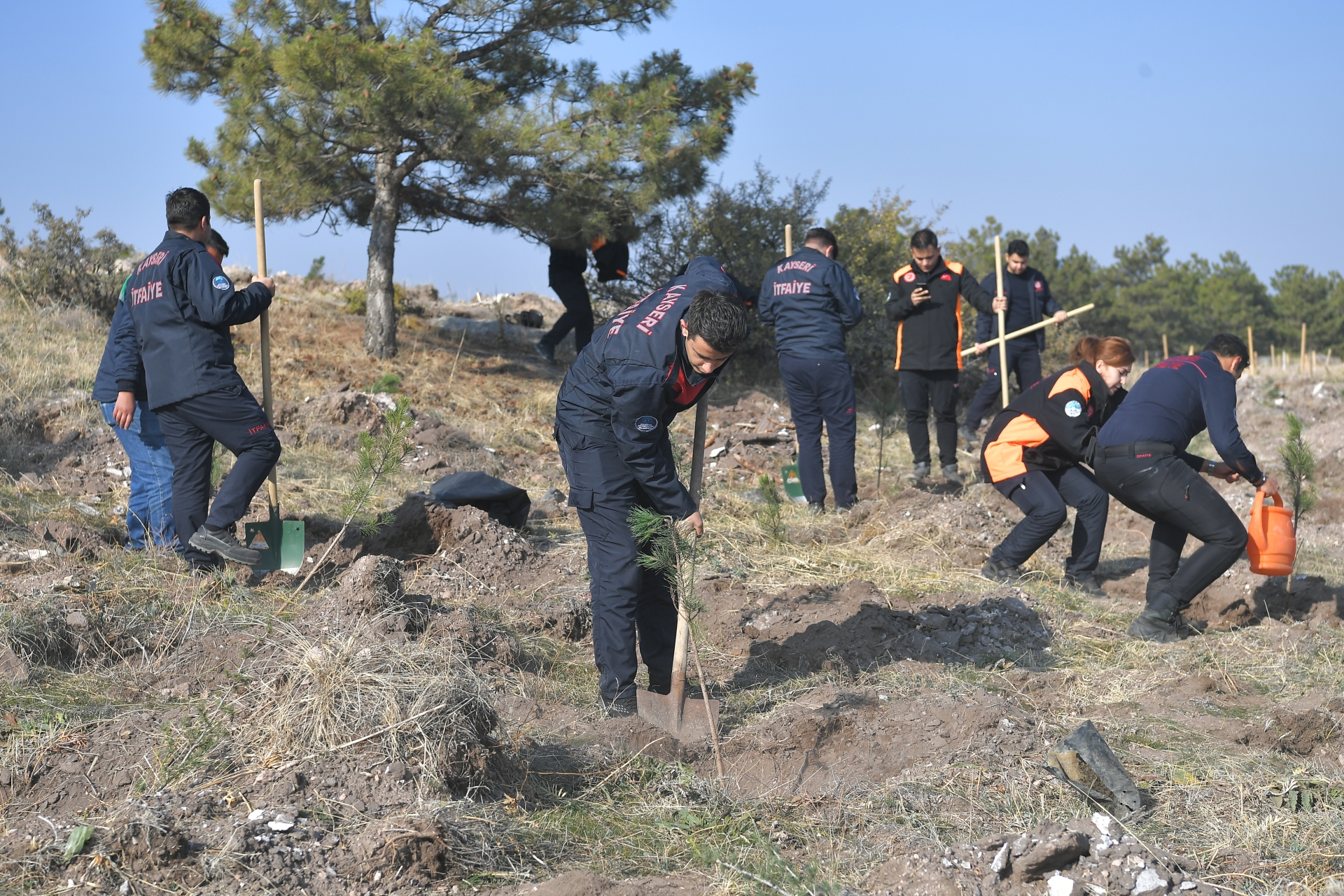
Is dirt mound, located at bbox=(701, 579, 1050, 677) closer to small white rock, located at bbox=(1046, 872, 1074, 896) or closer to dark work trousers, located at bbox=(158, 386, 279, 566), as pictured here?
small white rock, located at bbox=(1046, 872, 1074, 896)

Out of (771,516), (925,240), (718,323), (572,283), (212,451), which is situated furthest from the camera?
(572,283)

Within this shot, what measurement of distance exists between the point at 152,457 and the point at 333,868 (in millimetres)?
3414

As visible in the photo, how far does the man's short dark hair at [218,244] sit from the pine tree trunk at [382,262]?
17.7 feet

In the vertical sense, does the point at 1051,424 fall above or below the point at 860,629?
above

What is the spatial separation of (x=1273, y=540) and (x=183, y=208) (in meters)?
5.41

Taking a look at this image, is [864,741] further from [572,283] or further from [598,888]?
[572,283]

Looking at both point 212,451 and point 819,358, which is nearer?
point 212,451

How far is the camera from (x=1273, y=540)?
5191 millimetres

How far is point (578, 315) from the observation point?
35.3 ft

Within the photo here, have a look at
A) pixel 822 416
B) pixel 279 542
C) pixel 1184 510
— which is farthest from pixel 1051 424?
pixel 279 542

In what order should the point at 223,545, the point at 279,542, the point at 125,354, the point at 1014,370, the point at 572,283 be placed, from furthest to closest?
the point at 572,283 < the point at 1014,370 < the point at 279,542 < the point at 125,354 < the point at 223,545

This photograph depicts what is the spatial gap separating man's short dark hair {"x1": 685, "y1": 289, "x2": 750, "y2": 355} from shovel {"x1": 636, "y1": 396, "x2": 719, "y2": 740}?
454 mm

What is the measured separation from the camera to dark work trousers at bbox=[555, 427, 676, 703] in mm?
3891

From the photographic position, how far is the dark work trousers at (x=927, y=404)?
328 inches
